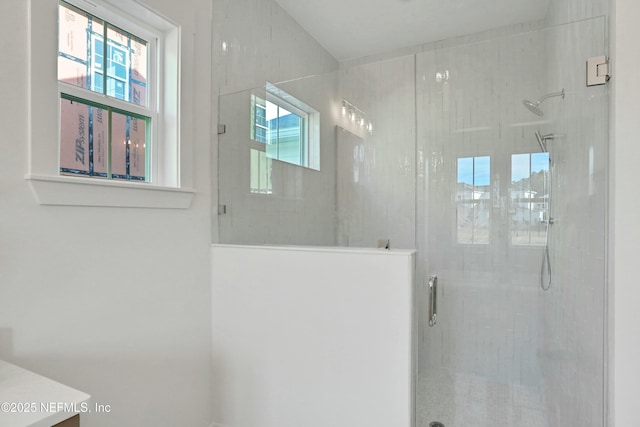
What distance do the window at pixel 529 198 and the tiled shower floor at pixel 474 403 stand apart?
2.84 ft

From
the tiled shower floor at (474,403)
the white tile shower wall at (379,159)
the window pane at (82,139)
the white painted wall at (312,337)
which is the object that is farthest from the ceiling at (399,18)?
the tiled shower floor at (474,403)

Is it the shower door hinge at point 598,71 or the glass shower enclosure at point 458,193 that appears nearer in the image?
the shower door hinge at point 598,71

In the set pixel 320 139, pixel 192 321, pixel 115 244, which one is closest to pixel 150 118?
pixel 115 244

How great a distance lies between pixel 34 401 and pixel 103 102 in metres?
1.17

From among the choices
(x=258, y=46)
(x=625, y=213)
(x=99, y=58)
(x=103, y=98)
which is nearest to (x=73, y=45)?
(x=99, y=58)

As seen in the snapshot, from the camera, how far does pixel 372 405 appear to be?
151cm

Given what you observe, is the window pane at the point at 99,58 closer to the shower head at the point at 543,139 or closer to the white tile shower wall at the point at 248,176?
the white tile shower wall at the point at 248,176

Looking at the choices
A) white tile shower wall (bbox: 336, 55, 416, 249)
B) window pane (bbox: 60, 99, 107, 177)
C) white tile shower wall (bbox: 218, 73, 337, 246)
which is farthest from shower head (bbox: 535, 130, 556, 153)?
window pane (bbox: 60, 99, 107, 177)

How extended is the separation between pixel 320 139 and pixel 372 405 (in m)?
1.44

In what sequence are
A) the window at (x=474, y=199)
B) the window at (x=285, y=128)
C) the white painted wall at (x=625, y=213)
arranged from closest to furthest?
1. the white painted wall at (x=625, y=213)
2. the window at (x=474, y=199)
3. the window at (x=285, y=128)

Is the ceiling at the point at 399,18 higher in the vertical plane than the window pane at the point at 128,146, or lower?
higher

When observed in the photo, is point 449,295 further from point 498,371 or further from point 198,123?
point 198,123

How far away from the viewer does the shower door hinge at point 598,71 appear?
56.0 inches

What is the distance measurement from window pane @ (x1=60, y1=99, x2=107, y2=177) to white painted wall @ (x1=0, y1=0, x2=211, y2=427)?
0.17 m
